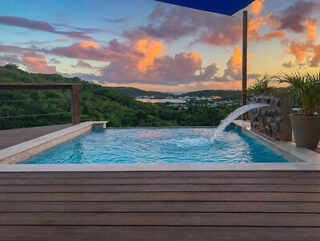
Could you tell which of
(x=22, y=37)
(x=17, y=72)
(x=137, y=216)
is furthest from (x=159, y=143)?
(x=17, y=72)

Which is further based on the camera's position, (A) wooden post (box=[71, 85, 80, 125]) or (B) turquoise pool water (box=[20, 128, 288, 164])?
(A) wooden post (box=[71, 85, 80, 125])

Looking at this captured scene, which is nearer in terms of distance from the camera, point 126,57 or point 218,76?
A: point 218,76

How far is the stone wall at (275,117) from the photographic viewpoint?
4.63m

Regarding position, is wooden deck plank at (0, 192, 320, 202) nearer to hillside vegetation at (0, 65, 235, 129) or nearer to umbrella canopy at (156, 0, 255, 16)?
umbrella canopy at (156, 0, 255, 16)

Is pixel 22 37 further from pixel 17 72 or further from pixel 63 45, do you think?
pixel 17 72

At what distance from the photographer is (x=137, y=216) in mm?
1748

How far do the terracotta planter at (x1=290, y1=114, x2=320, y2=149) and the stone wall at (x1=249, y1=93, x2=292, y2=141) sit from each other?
484 mm

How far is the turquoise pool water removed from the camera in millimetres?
4504

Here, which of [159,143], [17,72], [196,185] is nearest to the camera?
[196,185]

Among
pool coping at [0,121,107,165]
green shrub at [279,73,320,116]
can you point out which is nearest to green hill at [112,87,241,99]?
green shrub at [279,73,320,116]

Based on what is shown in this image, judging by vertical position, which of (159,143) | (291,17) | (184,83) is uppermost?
(291,17)

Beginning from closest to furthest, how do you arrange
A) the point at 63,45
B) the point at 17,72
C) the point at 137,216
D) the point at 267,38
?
the point at 137,216
the point at 267,38
the point at 63,45
the point at 17,72

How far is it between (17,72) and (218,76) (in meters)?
11.1

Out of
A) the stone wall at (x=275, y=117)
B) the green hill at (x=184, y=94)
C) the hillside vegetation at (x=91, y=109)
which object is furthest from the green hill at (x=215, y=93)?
the stone wall at (x=275, y=117)
